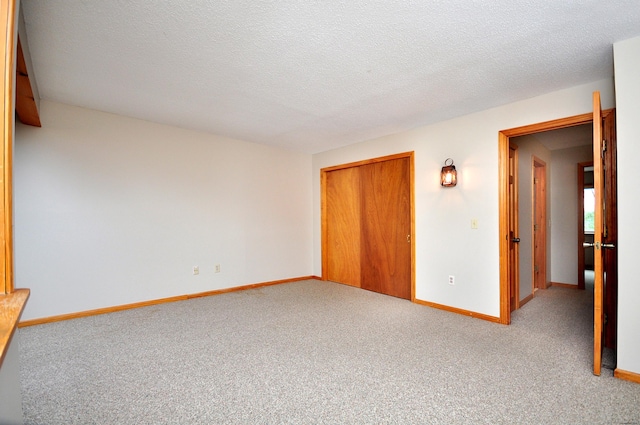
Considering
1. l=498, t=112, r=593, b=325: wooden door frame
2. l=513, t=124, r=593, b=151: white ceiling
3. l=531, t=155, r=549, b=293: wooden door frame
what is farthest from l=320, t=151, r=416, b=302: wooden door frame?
l=531, t=155, r=549, b=293: wooden door frame

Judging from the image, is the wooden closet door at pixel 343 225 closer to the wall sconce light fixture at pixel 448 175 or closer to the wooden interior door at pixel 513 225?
the wall sconce light fixture at pixel 448 175

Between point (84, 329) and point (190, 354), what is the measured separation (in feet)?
4.42

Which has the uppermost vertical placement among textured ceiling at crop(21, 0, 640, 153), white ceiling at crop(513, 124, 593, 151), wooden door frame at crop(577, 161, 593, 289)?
textured ceiling at crop(21, 0, 640, 153)

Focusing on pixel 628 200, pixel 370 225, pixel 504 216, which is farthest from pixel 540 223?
pixel 628 200

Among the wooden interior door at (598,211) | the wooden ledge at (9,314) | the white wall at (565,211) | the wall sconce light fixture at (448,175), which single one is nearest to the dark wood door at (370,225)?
the wall sconce light fixture at (448,175)

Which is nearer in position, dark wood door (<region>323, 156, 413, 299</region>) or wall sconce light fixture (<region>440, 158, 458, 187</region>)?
wall sconce light fixture (<region>440, 158, 458, 187</region>)

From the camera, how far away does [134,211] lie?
11.9ft

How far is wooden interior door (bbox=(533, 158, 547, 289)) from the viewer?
4.58m

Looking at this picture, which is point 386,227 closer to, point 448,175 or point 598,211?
point 448,175

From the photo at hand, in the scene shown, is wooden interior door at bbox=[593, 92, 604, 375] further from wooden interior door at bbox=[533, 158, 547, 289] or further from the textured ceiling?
wooden interior door at bbox=[533, 158, 547, 289]

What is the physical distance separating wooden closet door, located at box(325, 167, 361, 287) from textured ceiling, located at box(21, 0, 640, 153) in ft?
5.50

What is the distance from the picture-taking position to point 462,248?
3467 millimetres

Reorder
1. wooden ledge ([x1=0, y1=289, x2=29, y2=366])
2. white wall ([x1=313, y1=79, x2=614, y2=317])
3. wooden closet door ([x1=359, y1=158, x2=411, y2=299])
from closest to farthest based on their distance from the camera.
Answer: wooden ledge ([x1=0, y1=289, x2=29, y2=366]), white wall ([x1=313, y1=79, x2=614, y2=317]), wooden closet door ([x1=359, y1=158, x2=411, y2=299])

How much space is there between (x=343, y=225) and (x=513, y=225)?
2.41 meters
